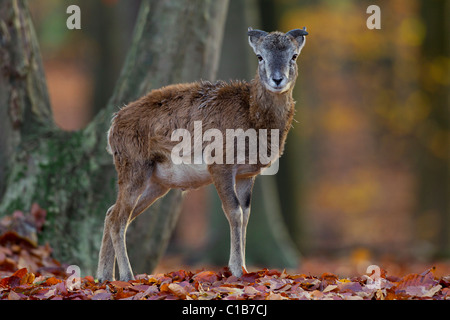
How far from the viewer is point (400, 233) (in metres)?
25.1

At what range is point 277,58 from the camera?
20.9 feet

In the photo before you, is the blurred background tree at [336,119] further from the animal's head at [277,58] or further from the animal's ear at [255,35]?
the animal's ear at [255,35]

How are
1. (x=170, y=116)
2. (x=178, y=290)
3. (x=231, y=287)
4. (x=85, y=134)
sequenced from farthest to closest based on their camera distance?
(x=85, y=134)
(x=170, y=116)
(x=231, y=287)
(x=178, y=290)

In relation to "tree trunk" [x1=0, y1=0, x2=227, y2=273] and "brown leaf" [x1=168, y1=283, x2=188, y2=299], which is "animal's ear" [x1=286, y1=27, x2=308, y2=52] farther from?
"brown leaf" [x1=168, y1=283, x2=188, y2=299]

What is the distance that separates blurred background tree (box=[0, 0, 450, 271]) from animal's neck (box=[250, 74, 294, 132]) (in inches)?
7.4

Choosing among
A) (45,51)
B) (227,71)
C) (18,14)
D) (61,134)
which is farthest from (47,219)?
(45,51)

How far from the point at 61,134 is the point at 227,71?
17.3 feet

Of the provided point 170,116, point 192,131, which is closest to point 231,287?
point 192,131

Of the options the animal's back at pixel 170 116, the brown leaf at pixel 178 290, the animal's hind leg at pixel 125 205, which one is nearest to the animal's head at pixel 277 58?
the animal's back at pixel 170 116

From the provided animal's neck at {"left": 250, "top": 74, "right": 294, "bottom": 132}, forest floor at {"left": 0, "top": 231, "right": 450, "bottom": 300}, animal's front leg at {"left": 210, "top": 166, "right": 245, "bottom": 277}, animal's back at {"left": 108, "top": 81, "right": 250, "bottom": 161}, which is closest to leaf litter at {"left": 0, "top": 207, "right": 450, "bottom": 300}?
forest floor at {"left": 0, "top": 231, "right": 450, "bottom": 300}

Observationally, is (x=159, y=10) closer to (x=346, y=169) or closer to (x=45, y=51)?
(x=346, y=169)

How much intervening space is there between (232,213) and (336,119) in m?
24.3

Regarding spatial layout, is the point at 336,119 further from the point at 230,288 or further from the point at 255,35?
the point at 230,288

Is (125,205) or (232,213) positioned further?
(125,205)
